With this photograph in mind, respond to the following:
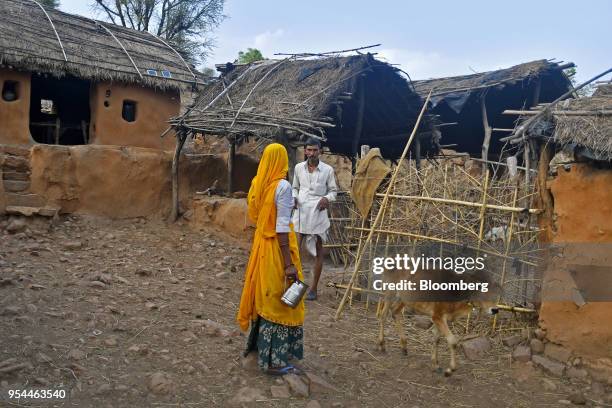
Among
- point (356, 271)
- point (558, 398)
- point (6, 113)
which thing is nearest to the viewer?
point (558, 398)

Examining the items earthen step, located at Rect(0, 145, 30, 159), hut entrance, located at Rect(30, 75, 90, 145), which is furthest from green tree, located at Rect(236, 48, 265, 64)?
earthen step, located at Rect(0, 145, 30, 159)

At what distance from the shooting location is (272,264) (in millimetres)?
3910

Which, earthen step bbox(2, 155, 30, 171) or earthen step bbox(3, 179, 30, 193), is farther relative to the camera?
earthen step bbox(2, 155, 30, 171)

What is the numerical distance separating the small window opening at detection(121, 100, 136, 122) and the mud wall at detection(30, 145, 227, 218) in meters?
2.47

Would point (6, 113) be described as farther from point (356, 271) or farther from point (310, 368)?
point (310, 368)

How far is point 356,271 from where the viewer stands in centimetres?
602

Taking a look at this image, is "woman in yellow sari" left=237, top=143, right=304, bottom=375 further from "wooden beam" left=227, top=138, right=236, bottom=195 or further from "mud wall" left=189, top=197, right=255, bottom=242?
"wooden beam" left=227, top=138, right=236, bottom=195

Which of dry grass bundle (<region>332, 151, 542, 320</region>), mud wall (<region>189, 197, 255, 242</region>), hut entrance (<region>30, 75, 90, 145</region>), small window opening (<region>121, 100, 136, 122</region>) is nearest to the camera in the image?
dry grass bundle (<region>332, 151, 542, 320</region>)

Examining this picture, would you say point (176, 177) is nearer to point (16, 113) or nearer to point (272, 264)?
point (16, 113)

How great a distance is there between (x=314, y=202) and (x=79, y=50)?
7.39 m

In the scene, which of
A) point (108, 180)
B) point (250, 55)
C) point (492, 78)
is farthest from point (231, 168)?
point (250, 55)

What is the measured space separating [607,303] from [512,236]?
98 centimetres

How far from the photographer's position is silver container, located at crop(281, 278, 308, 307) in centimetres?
381

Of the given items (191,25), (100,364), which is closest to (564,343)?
(100,364)
